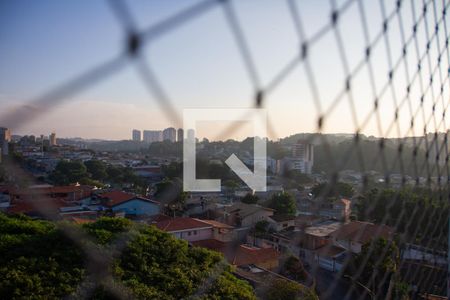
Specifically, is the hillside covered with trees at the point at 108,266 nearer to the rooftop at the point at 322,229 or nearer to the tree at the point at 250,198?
the rooftop at the point at 322,229

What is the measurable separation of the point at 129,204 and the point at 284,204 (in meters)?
3.26

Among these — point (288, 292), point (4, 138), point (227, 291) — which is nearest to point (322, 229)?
point (288, 292)

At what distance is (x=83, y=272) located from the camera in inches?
96.7

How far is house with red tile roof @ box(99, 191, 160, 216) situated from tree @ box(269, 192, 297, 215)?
2.84 meters

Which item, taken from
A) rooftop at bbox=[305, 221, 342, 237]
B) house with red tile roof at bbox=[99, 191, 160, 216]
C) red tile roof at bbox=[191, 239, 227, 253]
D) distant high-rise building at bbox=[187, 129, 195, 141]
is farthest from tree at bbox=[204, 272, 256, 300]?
rooftop at bbox=[305, 221, 342, 237]

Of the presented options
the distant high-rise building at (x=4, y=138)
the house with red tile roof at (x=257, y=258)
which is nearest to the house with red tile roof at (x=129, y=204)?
the house with red tile roof at (x=257, y=258)

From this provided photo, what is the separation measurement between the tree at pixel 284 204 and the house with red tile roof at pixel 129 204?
2.84 metres

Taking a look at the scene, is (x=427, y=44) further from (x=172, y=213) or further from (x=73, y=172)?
(x=73, y=172)

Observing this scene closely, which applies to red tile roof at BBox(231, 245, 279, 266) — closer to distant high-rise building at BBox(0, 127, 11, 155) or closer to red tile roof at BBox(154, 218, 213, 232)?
red tile roof at BBox(154, 218, 213, 232)

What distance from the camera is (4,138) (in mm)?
396

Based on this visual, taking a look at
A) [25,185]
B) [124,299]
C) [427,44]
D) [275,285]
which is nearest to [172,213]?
[275,285]

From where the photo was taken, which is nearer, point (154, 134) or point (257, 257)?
point (154, 134)

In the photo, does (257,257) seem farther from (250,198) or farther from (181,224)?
(250,198)

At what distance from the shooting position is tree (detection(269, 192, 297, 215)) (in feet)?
23.2
